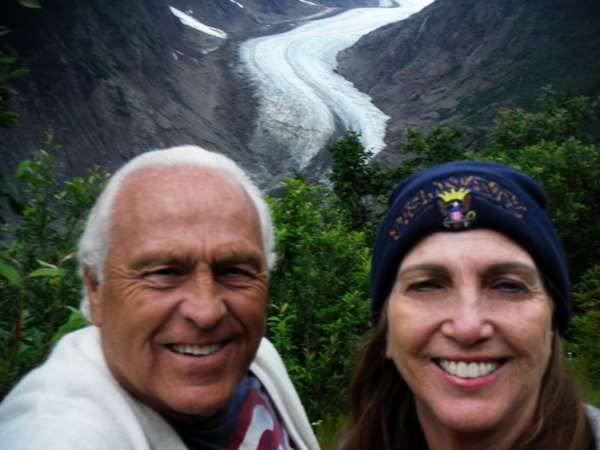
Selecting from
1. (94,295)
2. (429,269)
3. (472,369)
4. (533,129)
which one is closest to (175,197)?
(94,295)

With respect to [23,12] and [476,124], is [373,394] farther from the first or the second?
[476,124]

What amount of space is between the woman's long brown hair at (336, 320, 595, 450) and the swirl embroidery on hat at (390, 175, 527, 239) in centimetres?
49

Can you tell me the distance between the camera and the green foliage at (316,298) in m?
3.72

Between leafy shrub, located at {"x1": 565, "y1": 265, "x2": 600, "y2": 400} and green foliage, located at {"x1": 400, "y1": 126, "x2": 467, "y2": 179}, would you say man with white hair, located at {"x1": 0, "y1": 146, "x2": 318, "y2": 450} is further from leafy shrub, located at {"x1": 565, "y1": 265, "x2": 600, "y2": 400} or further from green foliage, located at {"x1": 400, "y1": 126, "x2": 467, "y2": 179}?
green foliage, located at {"x1": 400, "y1": 126, "x2": 467, "y2": 179}

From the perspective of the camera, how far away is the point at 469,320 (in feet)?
4.74

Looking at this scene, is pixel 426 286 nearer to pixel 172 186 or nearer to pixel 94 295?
pixel 172 186

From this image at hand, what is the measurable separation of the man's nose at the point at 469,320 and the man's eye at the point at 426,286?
0.30 ft

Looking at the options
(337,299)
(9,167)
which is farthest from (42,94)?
(337,299)

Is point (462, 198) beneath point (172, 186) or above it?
above

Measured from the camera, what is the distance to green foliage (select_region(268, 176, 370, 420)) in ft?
12.2

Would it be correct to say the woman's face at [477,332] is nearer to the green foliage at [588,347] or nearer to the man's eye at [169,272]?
the man's eye at [169,272]

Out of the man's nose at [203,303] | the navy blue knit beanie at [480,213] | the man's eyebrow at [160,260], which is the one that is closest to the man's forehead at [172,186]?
the man's eyebrow at [160,260]

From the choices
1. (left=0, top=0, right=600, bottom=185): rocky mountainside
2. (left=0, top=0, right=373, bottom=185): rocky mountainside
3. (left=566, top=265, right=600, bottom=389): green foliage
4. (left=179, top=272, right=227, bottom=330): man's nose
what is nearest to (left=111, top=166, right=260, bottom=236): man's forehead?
(left=179, top=272, right=227, bottom=330): man's nose

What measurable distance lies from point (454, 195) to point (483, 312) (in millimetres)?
390
